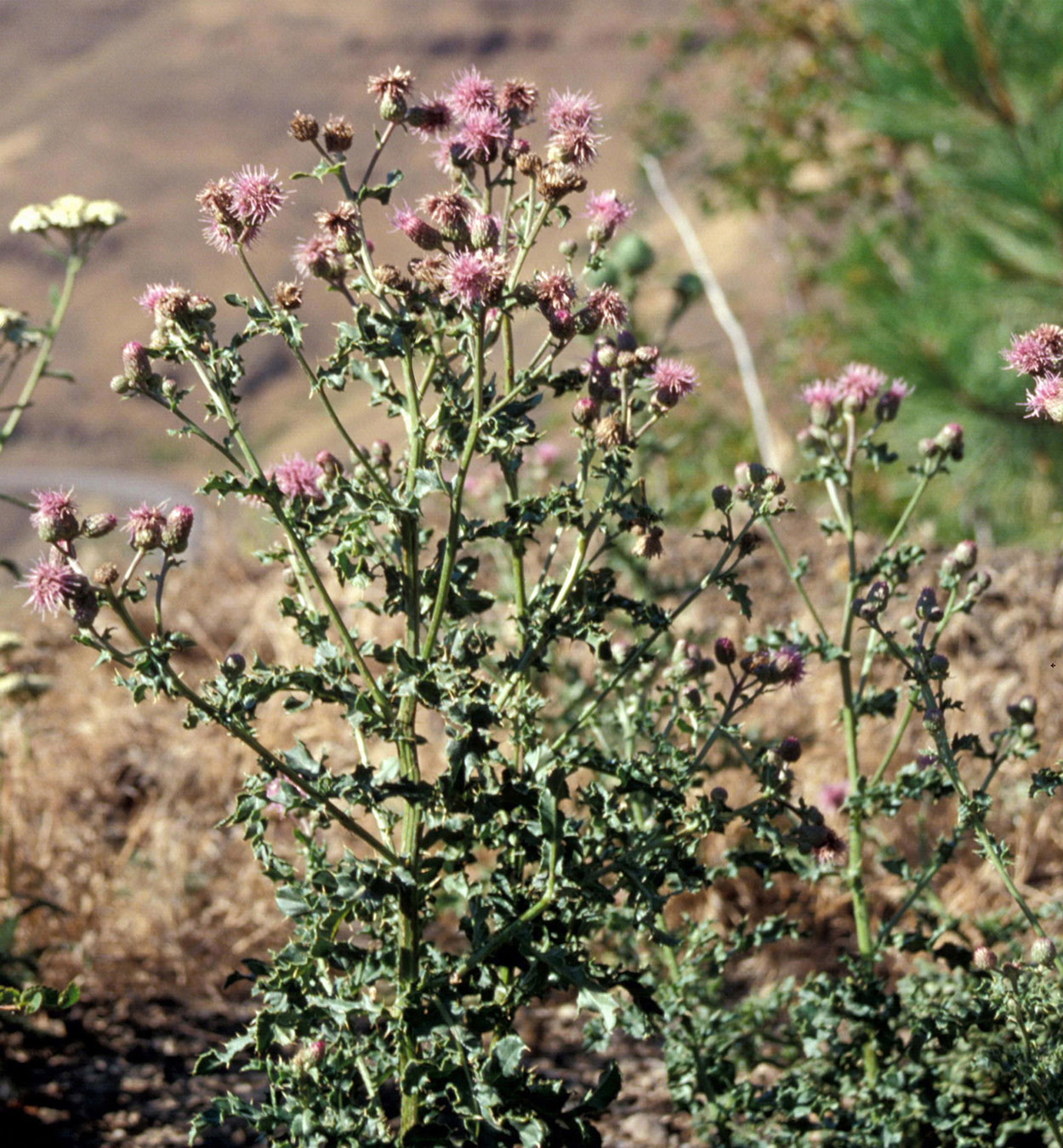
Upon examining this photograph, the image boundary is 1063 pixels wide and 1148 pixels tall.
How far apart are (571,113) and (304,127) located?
0.35 meters

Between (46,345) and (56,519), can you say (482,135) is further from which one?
(46,345)

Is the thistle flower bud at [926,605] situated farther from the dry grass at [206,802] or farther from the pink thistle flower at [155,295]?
the pink thistle flower at [155,295]

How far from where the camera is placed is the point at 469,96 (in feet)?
5.72

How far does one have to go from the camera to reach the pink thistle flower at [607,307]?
1.70 meters

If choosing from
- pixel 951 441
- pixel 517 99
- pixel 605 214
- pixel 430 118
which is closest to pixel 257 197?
pixel 430 118

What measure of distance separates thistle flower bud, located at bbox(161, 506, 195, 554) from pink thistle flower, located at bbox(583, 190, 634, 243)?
0.66 metres

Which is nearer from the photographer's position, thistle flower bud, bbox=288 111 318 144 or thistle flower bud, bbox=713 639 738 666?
thistle flower bud, bbox=288 111 318 144

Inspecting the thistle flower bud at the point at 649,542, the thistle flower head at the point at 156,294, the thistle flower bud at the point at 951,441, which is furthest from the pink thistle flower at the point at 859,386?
the thistle flower head at the point at 156,294

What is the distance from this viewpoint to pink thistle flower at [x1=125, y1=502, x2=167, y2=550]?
157 cm

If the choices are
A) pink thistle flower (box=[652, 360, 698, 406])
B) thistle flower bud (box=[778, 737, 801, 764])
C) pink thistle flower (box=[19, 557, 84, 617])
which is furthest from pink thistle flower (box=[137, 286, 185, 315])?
thistle flower bud (box=[778, 737, 801, 764])

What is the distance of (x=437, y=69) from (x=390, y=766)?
3393cm

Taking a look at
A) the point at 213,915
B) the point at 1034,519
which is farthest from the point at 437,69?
the point at 213,915

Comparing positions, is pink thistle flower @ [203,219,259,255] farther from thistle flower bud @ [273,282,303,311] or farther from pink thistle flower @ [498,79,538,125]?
pink thistle flower @ [498,79,538,125]

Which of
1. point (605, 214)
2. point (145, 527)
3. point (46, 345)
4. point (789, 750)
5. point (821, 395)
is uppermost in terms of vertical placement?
point (46, 345)
